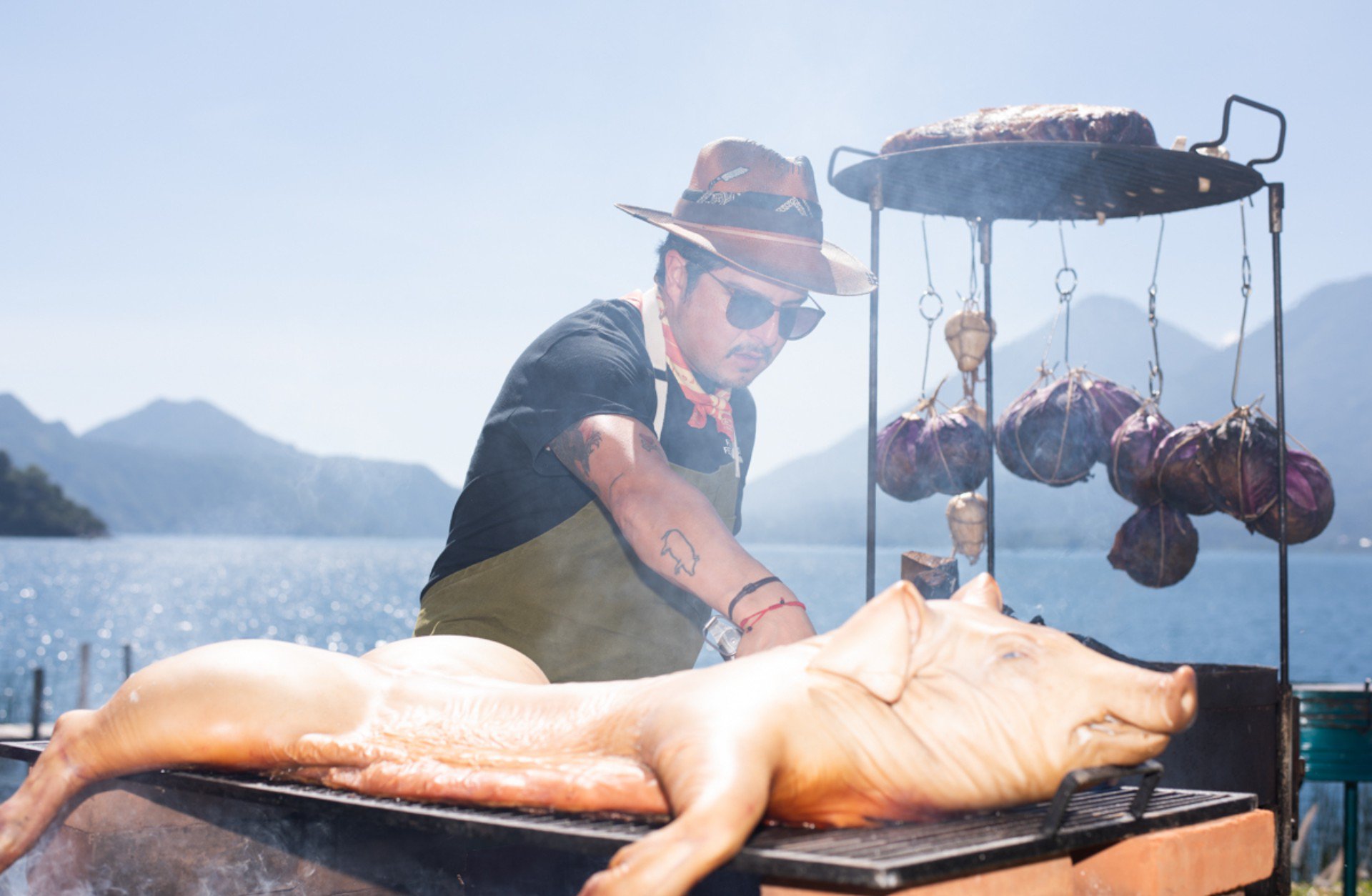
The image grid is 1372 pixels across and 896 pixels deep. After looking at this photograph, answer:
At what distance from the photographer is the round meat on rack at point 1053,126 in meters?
3.54

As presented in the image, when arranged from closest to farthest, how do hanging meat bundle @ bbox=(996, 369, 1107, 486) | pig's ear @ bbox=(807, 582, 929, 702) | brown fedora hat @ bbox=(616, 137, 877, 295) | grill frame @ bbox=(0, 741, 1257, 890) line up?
1. grill frame @ bbox=(0, 741, 1257, 890)
2. pig's ear @ bbox=(807, 582, 929, 702)
3. brown fedora hat @ bbox=(616, 137, 877, 295)
4. hanging meat bundle @ bbox=(996, 369, 1107, 486)

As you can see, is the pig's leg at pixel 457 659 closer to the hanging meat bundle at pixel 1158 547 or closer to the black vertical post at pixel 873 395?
the black vertical post at pixel 873 395

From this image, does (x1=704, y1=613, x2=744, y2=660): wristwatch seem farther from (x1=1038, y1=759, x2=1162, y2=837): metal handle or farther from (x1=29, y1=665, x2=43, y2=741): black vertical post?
(x1=29, y1=665, x2=43, y2=741): black vertical post

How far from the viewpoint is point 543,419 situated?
244cm

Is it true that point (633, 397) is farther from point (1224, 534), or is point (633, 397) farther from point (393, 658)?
point (1224, 534)

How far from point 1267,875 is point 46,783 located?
2.01 metres

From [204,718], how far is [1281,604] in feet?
10.9

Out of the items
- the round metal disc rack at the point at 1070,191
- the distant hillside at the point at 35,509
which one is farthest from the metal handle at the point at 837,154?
the distant hillside at the point at 35,509

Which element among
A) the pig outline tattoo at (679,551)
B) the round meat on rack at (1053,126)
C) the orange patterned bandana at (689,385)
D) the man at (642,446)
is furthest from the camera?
the round meat on rack at (1053,126)

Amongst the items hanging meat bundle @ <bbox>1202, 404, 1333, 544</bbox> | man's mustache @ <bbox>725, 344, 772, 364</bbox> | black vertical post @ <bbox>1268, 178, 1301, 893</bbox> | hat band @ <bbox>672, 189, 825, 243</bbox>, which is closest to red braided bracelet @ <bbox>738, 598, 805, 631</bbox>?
man's mustache @ <bbox>725, 344, 772, 364</bbox>

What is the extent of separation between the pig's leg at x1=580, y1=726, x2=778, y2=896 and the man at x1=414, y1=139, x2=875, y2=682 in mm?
784

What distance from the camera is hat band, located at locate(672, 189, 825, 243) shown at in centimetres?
274

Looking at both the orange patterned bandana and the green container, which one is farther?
the green container

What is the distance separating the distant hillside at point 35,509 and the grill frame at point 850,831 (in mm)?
96554
